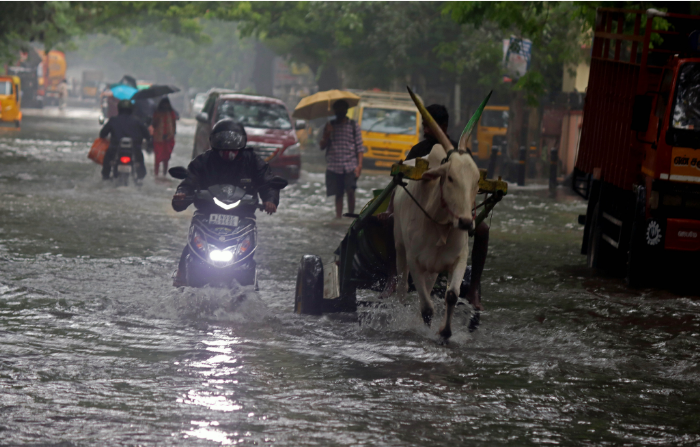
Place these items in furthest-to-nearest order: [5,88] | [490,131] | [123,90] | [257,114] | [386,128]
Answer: [5,88] < [490,131] < [123,90] < [386,128] < [257,114]

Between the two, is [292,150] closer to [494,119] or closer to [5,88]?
[494,119]

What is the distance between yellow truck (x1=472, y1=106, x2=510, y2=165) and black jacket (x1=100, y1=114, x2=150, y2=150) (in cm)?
1453

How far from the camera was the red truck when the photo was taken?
10.4 meters

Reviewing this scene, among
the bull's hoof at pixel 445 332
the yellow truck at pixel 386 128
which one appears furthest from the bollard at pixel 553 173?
the bull's hoof at pixel 445 332

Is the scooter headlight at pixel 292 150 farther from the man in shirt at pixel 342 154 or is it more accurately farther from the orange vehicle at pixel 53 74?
the orange vehicle at pixel 53 74

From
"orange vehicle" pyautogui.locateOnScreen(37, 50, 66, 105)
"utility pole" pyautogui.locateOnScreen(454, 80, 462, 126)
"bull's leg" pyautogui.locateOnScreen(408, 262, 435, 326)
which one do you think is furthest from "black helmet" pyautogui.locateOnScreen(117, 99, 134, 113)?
"orange vehicle" pyautogui.locateOnScreen(37, 50, 66, 105)

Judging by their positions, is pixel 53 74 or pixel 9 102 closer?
pixel 9 102

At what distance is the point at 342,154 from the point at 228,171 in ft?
23.6

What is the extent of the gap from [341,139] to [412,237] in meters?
8.42

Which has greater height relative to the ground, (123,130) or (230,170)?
(230,170)

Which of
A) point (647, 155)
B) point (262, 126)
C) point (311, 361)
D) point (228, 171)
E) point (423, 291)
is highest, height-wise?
point (647, 155)

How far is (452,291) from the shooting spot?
279 inches

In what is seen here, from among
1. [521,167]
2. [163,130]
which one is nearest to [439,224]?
[163,130]

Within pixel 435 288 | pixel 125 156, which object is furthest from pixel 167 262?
pixel 125 156
